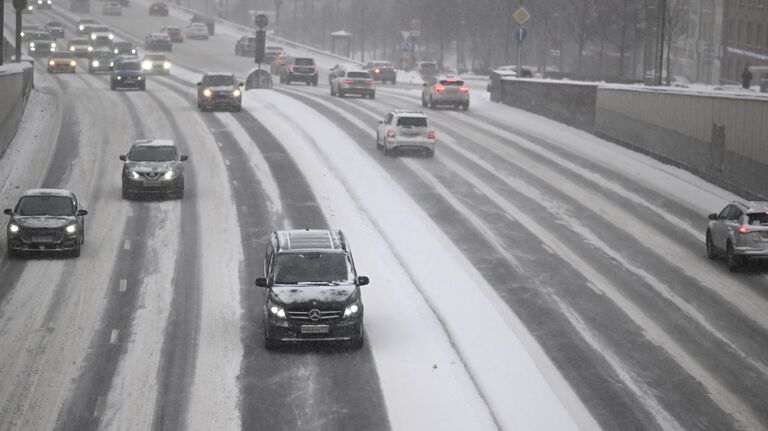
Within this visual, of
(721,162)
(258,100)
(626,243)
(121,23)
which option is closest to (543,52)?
(121,23)

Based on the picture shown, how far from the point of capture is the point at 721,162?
144 ft

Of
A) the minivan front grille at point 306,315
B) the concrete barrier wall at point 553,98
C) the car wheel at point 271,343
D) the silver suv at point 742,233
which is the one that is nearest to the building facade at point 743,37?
the concrete barrier wall at point 553,98

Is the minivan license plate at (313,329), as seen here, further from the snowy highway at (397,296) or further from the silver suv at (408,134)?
the silver suv at (408,134)

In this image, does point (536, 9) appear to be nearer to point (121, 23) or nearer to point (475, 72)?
point (475, 72)

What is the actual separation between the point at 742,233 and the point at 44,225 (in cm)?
1677

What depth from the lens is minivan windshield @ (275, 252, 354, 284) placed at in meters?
25.1

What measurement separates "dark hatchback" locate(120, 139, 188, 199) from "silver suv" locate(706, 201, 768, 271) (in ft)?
53.3

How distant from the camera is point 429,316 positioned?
93.0 ft

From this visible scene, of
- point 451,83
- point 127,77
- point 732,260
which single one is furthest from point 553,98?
point 732,260

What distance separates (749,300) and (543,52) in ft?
327

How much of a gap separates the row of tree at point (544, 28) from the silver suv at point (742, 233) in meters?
54.8

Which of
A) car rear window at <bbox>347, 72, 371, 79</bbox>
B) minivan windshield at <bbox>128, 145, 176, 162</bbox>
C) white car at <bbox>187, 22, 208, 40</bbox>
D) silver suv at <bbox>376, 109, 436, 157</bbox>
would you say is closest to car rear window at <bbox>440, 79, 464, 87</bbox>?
car rear window at <bbox>347, 72, 371, 79</bbox>

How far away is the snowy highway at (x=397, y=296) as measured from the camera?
2241 centimetres

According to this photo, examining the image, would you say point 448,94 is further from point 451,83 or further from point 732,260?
point 732,260
